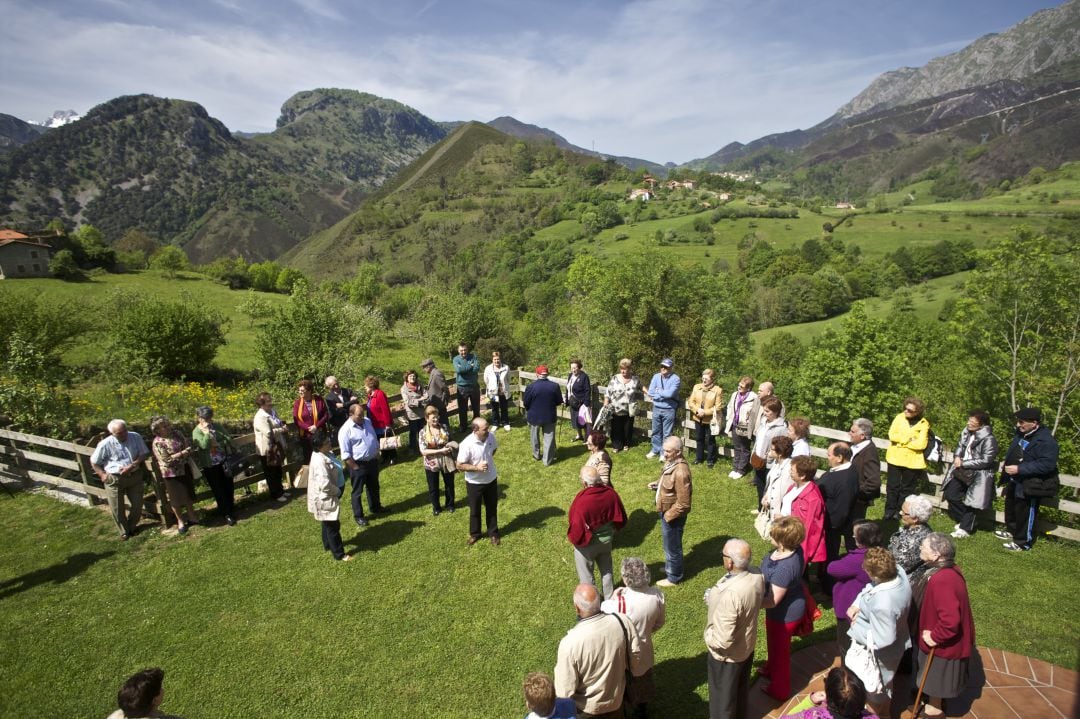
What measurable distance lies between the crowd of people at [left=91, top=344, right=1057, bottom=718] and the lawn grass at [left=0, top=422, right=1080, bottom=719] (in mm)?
440

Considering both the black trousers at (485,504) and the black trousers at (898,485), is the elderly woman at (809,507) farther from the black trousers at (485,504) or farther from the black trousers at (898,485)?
the black trousers at (485,504)

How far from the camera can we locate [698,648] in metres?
5.17

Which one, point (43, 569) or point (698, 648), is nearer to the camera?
point (698, 648)

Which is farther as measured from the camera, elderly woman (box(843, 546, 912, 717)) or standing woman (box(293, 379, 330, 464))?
standing woman (box(293, 379, 330, 464))

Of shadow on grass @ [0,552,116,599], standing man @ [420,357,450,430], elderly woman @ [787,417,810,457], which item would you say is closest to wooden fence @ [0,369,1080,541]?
shadow on grass @ [0,552,116,599]

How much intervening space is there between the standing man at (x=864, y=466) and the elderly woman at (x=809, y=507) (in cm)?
146

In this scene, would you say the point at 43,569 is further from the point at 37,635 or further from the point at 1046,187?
the point at 1046,187

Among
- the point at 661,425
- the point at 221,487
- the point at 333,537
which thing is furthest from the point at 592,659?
the point at 221,487

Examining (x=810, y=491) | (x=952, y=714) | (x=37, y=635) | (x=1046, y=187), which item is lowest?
(x=37, y=635)

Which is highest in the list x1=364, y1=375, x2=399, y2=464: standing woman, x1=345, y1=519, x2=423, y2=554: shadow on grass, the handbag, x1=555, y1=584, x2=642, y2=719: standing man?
x1=364, y1=375, x2=399, y2=464: standing woman

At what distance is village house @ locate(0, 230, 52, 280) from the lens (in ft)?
139

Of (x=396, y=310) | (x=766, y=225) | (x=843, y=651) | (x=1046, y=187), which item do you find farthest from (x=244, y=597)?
(x=1046, y=187)

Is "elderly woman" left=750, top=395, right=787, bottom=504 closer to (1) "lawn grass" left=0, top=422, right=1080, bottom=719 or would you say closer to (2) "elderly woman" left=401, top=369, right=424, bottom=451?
(1) "lawn grass" left=0, top=422, right=1080, bottom=719

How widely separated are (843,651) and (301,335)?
593 inches
